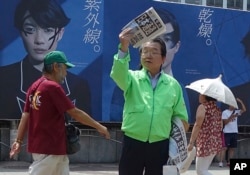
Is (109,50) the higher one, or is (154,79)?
(109,50)

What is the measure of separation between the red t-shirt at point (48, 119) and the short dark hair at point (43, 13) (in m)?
6.58

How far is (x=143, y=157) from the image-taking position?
4750 mm

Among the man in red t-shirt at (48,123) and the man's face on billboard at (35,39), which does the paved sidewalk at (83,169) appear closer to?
the man's face on billboard at (35,39)

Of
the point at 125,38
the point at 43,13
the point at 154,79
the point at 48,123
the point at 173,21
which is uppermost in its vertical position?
the point at 173,21

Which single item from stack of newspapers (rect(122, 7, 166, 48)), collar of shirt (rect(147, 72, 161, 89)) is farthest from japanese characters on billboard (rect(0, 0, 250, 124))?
stack of newspapers (rect(122, 7, 166, 48))

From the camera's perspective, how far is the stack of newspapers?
4.68 m

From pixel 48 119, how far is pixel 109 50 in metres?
7.17

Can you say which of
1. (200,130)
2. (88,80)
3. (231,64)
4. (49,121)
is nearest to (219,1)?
(231,64)

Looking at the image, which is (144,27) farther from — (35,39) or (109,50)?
(109,50)

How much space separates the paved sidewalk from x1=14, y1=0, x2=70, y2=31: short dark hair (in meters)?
2.85

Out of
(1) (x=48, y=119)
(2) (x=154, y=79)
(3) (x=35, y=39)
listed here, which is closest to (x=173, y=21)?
(3) (x=35, y=39)

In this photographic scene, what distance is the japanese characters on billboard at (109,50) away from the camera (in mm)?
11703

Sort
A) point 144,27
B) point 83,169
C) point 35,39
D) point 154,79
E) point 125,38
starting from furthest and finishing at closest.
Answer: point 35,39 → point 83,169 → point 154,79 → point 144,27 → point 125,38

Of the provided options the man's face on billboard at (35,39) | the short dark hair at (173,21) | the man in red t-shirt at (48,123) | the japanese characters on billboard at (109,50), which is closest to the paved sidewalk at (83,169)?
the japanese characters on billboard at (109,50)
